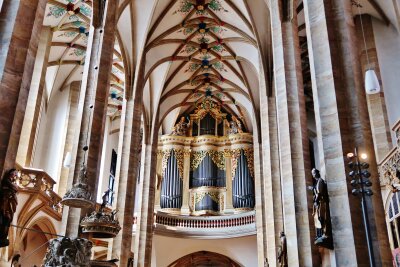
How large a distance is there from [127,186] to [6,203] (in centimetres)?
869

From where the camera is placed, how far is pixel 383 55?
1377 cm

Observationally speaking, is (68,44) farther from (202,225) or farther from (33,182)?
(202,225)

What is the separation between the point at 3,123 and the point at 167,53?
41.7ft

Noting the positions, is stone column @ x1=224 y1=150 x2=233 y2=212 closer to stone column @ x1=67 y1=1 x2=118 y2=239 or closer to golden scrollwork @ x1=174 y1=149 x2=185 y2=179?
golden scrollwork @ x1=174 y1=149 x2=185 y2=179

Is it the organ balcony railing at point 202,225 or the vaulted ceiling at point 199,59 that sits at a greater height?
the vaulted ceiling at point 199,59

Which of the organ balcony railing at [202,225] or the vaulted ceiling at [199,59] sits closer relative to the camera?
the vaulted ceiling at [199,59]

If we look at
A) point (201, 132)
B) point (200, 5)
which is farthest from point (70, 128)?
point (201, 132)

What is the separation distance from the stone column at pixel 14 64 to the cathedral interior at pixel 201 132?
0.07 ft

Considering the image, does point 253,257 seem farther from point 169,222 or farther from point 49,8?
point 49,8

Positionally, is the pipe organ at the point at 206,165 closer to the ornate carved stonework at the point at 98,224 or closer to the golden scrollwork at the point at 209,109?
the golden scrollwork at the point at 209,109

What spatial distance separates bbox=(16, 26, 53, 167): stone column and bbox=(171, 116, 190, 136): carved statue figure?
8959mm

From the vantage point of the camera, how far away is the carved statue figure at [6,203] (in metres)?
5.97

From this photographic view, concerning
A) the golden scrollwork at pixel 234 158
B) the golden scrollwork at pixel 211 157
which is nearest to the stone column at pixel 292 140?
the golden scrollwork at pixel 234 158

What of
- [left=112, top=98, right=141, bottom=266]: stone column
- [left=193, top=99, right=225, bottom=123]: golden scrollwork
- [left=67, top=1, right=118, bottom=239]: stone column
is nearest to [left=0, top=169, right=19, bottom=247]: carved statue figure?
[left=67, top=1, right=118, bottom=239]: stone column
